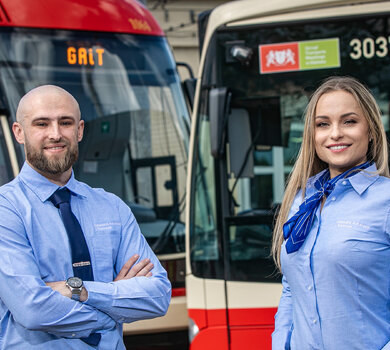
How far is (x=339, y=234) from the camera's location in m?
2.32

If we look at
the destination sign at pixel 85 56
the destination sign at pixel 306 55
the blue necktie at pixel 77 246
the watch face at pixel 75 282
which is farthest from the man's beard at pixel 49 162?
the destination sign at pixel 85 56

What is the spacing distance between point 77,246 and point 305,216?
2.75 feet

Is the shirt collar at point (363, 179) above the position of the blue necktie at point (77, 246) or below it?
above

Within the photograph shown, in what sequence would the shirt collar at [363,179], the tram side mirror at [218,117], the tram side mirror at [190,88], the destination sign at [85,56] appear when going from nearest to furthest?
the shirt collar at [363,179], the tram side mirror at [218,117], the destination sign at [85,56], the tram side mirror at [190,88]

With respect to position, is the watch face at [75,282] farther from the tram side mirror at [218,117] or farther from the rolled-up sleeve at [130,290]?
the tram side mirror at [218,117]

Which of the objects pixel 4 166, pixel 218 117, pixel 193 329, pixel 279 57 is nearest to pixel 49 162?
pixel 218 117

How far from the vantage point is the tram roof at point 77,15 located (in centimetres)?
564

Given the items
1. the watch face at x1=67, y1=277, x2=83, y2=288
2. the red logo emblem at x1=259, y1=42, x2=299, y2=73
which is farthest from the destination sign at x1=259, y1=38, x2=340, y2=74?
the watch face at x1=67, y1=277, x2=83, y2=288

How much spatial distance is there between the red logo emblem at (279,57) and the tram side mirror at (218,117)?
34cm

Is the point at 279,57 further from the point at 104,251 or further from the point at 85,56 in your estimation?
the point at 104,251

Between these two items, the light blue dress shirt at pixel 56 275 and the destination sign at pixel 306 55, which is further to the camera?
the destination sign at pixel 306 55

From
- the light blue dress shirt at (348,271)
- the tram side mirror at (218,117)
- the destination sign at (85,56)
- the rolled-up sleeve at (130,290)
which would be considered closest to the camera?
the light blue dress shirt at (348,271)

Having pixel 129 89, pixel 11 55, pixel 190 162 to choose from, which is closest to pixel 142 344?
pixel 190 162

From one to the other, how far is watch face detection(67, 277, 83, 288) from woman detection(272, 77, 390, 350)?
0.75 metres
